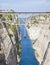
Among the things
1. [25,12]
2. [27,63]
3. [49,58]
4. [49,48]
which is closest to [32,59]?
[27,63]

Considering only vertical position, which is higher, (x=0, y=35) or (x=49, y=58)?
(x=0, y=35)

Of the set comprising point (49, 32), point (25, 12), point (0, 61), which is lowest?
point (49, 32)

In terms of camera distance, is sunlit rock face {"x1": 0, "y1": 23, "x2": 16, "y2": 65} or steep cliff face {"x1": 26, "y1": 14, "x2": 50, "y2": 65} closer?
sunlit rock face {"x1": 0, "y1": 23, "x2": 16, "y2": 65}

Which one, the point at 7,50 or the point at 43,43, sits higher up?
the point at 7,50

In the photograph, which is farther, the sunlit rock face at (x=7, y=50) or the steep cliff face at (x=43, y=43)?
the steep cliff face at (x=43, y=43)

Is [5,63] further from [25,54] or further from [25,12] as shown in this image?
[25,54]

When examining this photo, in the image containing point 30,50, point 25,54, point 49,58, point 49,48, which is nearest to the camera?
point 49,58

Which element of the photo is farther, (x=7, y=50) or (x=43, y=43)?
(x=43, y=43)

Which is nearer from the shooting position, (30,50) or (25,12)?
(25,12)

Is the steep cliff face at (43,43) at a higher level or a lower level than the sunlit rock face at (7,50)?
lower

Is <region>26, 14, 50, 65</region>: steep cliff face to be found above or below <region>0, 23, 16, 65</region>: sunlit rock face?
below

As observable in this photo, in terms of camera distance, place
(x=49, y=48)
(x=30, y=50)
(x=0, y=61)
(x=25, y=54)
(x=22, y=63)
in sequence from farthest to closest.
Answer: (x=30, y=50)
(x=25, y=54)
(x=22, y=63)
(x=49, y=48)
(x=0, y=61)
